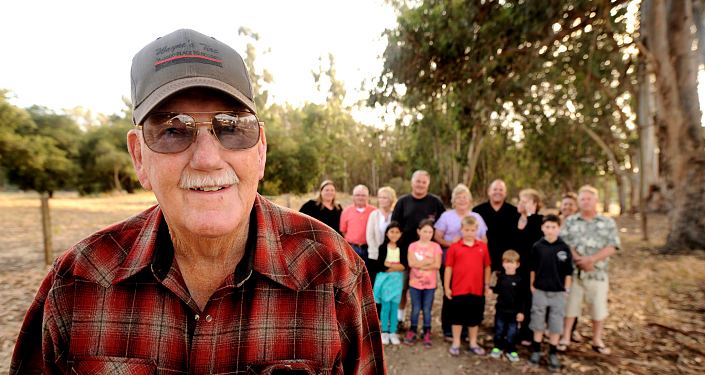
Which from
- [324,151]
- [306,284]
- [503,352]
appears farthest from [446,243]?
[324,151]

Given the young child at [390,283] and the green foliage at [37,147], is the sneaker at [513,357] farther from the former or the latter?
the green foliage at [37,147]

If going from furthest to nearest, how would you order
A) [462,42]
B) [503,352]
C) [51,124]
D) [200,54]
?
[51,124] < [462,42] < [503,352] < [200,54]

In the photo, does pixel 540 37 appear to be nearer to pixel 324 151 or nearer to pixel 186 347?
pixel 186 347

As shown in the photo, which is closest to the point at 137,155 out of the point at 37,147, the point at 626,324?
the point at 626,324

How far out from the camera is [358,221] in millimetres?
5934

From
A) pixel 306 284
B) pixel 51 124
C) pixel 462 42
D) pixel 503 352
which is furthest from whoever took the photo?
pixel 51 124

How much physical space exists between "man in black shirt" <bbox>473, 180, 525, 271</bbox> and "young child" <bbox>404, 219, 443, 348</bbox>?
779 mm

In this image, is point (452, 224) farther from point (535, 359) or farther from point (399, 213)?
point (535, 359)

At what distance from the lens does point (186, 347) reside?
1241 mm

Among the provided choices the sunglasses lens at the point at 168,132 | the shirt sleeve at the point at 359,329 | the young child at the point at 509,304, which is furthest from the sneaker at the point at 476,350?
the sunglasses lens at the point at 168,132

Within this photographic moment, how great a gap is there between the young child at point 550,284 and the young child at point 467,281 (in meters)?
0.58

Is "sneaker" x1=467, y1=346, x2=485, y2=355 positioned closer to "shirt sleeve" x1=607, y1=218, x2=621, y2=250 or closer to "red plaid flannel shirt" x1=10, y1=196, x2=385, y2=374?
"shirt sleeve" x1=607, y1=218, x2=621, y2=250

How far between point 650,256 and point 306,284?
35.8 feet

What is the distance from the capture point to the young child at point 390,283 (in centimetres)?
522
